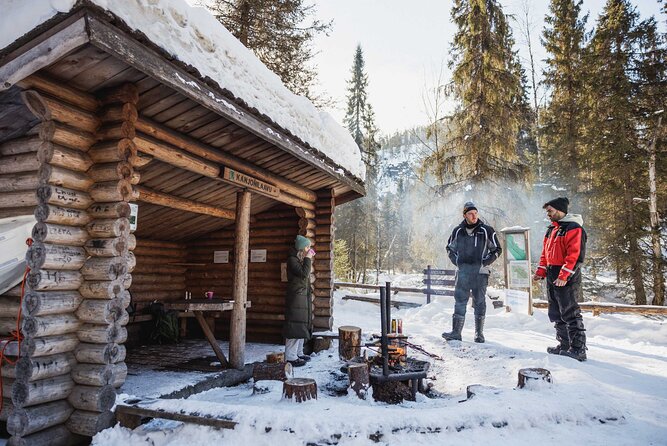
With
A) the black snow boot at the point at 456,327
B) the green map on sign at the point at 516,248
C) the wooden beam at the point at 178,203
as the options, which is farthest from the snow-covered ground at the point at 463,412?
the green map on sign at the point at 516,248

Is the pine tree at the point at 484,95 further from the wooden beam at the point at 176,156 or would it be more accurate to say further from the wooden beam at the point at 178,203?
the wooden beam at the point at 176,156

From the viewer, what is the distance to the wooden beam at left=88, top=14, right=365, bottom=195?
10.2 ft

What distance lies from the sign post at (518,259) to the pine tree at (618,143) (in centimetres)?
641

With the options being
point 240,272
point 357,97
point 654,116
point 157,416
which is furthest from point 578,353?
point 357,97

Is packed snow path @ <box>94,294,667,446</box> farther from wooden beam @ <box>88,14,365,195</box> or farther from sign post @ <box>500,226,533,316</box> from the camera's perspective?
sign post @ <box>500,226,533,316</box>

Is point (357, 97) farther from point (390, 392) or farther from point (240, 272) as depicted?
point (390, 392)

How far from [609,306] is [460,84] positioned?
973cm

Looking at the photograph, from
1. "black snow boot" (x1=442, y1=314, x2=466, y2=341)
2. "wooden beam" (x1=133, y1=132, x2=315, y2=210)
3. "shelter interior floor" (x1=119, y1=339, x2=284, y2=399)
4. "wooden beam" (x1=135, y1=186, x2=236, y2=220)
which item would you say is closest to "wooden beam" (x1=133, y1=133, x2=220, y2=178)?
"wooden beam" (x1=133, y1=132, x2=315, y2=210)

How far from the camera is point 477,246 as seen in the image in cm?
718

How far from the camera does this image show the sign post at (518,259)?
34.6 ft

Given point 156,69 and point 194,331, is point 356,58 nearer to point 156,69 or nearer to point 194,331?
point 194,331

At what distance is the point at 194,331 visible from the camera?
9227mm

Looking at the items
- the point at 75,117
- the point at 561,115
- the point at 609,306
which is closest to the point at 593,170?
the point at 561,115

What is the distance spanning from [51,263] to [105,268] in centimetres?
45
